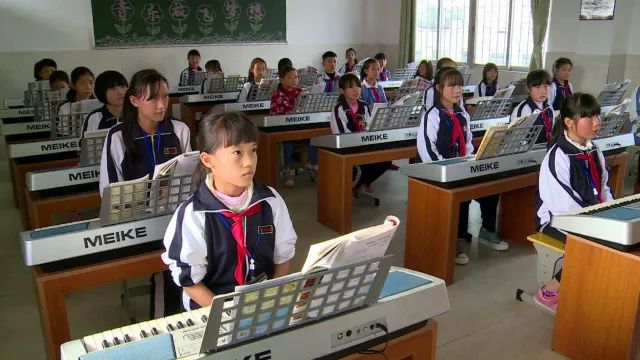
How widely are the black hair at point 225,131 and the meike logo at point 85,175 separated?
1.34 metres

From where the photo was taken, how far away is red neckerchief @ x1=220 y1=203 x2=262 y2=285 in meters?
1.52

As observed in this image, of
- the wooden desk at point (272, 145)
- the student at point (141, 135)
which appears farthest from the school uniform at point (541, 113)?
the student at point (141, 135)

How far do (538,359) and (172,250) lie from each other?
165 cm

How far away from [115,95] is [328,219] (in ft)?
5.52

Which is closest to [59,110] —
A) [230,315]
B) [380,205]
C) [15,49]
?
[380,205]

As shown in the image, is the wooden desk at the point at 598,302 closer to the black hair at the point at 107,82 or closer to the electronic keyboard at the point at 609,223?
the electronic keyboard at the point at 609,223

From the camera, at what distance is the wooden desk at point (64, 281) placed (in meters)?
1.83

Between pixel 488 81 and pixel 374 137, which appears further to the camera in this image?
pixel 488 81

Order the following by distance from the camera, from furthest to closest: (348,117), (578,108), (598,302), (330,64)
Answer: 1. (330,64)
2. (348,117)
3. (578,108)
4. (598,302)

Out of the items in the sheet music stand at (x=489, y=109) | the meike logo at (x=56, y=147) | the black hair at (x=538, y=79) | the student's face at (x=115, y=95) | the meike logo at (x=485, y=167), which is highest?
the black hair at (x=538, y=79)

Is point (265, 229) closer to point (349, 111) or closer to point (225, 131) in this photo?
point (225, 131)

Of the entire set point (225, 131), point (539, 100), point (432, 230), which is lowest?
point (432, 230)

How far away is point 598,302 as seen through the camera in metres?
2.11

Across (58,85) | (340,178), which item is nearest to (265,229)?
(340,178)
